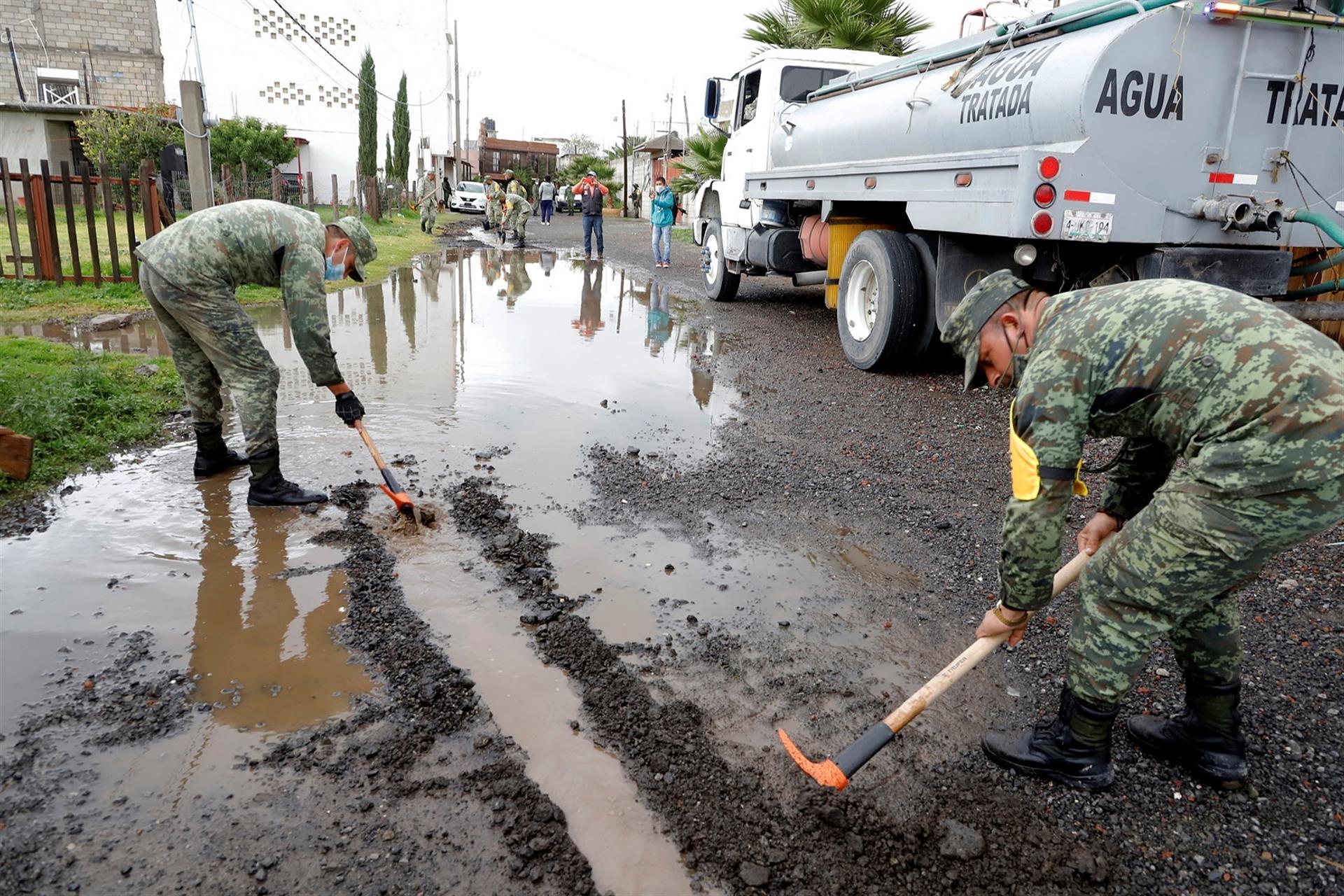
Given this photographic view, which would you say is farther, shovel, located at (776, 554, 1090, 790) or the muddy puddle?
the muddy puddle

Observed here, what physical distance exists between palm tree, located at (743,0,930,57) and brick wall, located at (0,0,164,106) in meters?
29.8

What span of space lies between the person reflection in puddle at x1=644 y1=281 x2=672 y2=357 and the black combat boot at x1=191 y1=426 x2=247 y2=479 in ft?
13.6

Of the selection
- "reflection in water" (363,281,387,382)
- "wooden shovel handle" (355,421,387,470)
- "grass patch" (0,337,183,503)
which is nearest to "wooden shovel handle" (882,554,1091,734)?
"wooden shovel handle" (355,421,387,470)

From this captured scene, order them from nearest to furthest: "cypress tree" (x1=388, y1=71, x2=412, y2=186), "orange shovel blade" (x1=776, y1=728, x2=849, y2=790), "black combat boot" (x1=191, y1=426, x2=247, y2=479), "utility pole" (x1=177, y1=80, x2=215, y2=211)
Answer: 1. "orange shovel blade" (x1=776, y1=728, x2=849, y2=790)
2. "black combat boot" (x1=191, y1=426, x2=247, y2=479)
3. "utility pole" (x1=177, y1=80, x2=215, y2=211)
4. "cypress tree" (x1=388, y1=71, x2=412, y2=186)

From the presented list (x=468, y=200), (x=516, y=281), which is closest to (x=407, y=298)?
(x=516, y=281)

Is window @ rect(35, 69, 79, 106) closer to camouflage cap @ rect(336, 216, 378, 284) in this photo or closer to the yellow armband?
camouflage cap @ rect(336, 216, 378, 284)

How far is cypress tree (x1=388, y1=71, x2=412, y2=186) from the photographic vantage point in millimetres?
37844

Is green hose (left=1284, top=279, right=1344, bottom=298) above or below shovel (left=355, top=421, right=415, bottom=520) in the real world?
above

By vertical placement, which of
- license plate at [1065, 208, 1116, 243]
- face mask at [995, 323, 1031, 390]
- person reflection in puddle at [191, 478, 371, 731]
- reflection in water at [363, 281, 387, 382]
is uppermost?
license plate at [1065, 208, 1116, 243]

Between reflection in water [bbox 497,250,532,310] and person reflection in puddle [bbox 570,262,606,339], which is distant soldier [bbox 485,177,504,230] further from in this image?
person reflection in puddle [bbox 570,262,606,339]

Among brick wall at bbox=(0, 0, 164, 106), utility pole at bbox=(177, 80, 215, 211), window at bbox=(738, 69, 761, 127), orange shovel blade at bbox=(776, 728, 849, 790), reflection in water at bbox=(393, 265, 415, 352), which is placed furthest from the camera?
brick wall at bbox=(0, 0, 164, 106)

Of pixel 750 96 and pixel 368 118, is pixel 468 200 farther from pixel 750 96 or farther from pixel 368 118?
pixel 750 96

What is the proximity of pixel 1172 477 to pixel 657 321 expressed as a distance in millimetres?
8143

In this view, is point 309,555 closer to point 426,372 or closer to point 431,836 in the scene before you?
point 431,836
